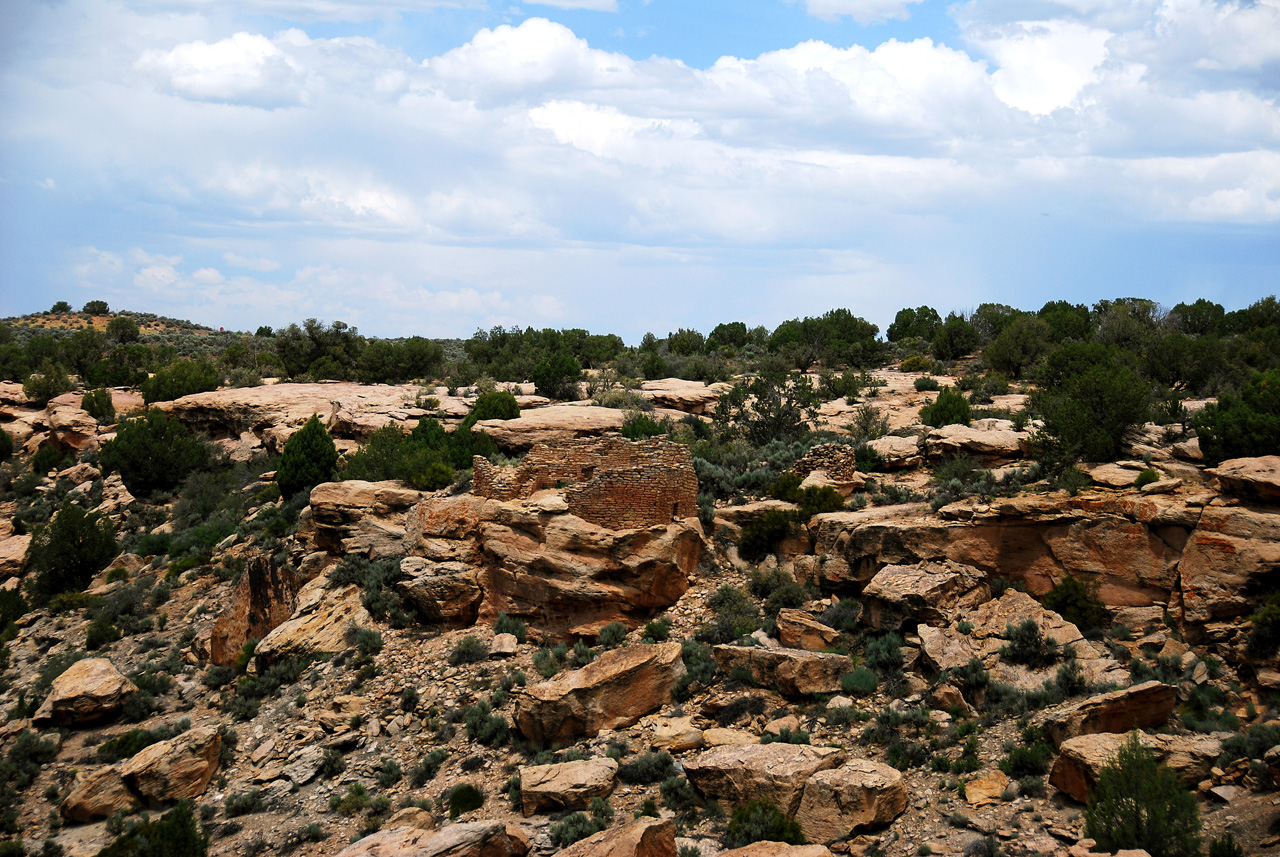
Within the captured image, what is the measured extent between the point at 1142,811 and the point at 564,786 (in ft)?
26.7

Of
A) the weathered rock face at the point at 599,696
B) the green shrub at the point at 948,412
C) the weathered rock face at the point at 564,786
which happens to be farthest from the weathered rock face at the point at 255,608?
Answer: the green shrub at the point at 948,412

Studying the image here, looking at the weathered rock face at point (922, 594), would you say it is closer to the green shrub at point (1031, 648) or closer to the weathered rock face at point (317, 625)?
the green shrub at point (1031, 648)

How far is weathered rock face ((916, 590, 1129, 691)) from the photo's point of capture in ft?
48.4

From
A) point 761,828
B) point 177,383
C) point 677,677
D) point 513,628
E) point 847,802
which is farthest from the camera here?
point 177,383

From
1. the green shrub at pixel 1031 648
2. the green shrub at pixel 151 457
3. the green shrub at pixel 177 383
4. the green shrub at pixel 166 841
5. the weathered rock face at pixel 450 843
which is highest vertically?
the green shrub at pixel 177 383

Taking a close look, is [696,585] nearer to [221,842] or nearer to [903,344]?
[221,842]

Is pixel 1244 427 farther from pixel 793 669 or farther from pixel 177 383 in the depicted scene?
pixel 177 383

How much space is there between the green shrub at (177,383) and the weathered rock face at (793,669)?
3225 cm

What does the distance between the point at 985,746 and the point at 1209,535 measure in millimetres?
6208

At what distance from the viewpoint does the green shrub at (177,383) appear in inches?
1516

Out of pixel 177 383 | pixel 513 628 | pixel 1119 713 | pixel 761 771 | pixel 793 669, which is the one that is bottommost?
pixel 761 771

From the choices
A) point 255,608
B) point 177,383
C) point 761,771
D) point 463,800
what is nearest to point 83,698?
point 255,608

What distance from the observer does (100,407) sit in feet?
122

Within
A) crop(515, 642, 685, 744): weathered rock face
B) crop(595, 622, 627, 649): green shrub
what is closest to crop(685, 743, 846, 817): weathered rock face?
crop(515, 642, 685, 744): weathered rock face
